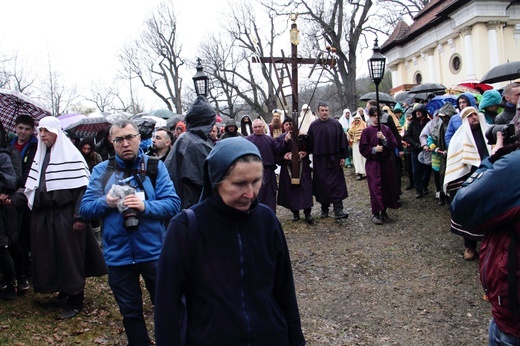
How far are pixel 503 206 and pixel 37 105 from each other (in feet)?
18.2

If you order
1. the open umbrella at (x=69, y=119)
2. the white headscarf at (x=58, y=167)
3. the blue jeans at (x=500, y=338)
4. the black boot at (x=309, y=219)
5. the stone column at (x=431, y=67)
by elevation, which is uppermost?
the stone column at (x=431, y=67)

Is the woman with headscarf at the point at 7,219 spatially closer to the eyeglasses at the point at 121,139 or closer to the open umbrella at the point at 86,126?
the eyeglasses at the point at 121,139

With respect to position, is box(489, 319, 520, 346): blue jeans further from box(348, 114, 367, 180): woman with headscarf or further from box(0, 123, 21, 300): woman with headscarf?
box(348, 114, 367, 180): woman with headscarf

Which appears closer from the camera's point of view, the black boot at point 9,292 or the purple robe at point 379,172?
the black boot at point 9,292

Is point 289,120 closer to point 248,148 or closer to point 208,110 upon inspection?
point 208,110

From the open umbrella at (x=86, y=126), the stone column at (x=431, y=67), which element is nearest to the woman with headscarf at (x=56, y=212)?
the open umbrella at (x=86, y=126)

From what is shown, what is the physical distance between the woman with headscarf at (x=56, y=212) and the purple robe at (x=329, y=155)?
5168 millimetres

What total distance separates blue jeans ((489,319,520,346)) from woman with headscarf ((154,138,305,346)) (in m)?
1.32

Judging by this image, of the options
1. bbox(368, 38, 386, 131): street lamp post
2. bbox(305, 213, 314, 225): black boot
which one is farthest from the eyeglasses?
bbox(368, 38, 386, 131): street lamp post

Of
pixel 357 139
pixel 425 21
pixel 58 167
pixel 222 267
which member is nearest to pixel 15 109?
pixel 58 167

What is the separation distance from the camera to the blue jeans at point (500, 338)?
2479mm

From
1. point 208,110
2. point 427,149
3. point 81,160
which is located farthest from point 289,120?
point 81,160

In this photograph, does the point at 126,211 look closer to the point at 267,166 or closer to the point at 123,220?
the point at 123,220

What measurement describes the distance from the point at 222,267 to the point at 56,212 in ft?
10.3
